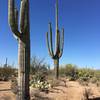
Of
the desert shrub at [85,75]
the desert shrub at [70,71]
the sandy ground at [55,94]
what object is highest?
the desert shrub at [70,71]

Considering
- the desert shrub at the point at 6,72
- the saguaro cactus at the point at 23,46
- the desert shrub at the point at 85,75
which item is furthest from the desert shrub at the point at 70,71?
the saguaro cactus at the point at 23,46

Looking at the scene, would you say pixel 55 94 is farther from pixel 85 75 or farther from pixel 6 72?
pixel 85 75

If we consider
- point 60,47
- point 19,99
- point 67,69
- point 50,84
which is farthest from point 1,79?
point 67,69

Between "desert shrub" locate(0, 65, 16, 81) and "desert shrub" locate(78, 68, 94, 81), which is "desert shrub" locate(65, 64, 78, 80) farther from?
"desert shrub" locate(0, 65, 16, 81)

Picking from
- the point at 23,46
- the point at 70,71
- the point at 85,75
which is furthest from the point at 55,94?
the point at 70,71

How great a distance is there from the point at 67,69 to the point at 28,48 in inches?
646

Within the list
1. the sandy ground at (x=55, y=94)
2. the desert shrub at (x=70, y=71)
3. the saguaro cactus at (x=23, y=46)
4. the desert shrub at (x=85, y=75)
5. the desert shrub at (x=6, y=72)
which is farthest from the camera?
the desert shrub at (x=70, y=71)

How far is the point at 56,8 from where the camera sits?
20.9 metres

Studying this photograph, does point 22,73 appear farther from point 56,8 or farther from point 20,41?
point 56,8

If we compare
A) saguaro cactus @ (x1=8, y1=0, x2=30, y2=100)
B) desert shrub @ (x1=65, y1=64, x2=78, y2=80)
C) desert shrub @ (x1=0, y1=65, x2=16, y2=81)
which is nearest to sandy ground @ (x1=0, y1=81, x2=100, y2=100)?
saguaro cactus @ (x1=8, y1=0, x2=30, y2=100)

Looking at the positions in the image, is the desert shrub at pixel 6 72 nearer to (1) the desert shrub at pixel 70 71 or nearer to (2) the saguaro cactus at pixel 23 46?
(1) the desert shrub at pixel 70 71

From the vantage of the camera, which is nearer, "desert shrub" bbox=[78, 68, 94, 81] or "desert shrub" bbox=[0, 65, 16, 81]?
"desert shrub" bbox=[0, 65, 16, 81]

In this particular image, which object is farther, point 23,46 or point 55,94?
point 55,94

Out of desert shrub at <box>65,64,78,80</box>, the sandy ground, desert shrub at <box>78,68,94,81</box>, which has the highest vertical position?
desert shrub at <box>65,64,78,80</box>
